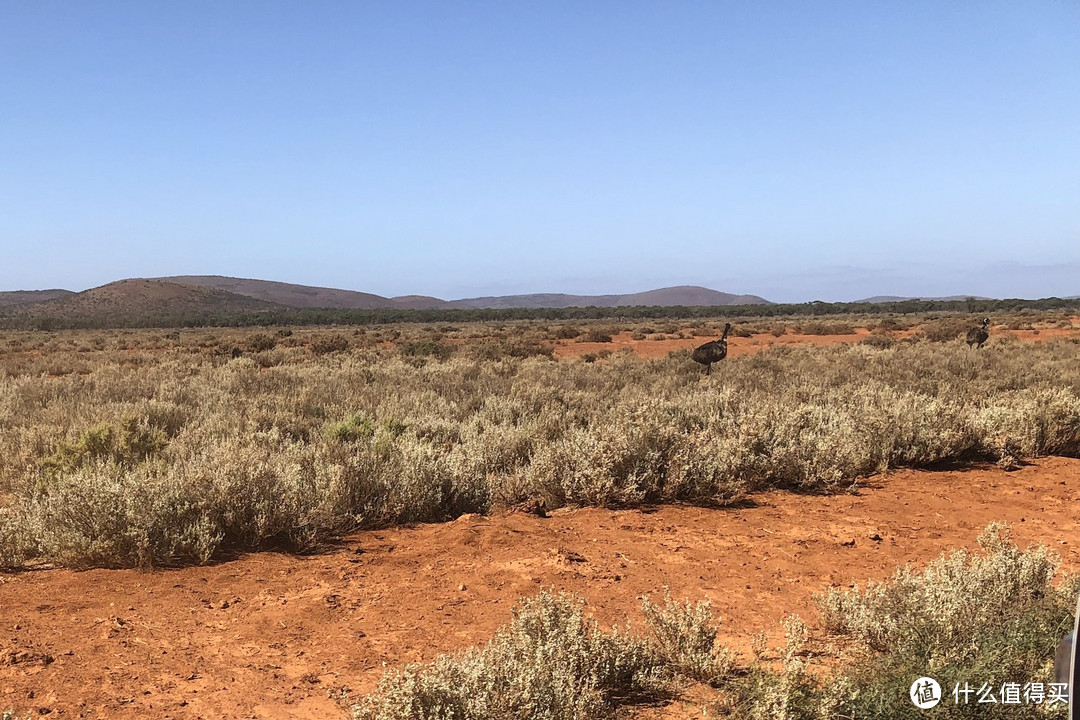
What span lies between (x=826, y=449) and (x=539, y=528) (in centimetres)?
342

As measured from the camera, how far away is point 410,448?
655 centimetres

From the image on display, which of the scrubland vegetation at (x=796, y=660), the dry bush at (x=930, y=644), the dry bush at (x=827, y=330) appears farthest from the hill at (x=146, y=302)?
the dry bush at (x=930, y=644)

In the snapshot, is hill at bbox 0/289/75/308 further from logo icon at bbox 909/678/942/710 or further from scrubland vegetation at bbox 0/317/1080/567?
logo icon at bbox 909/678/942/710

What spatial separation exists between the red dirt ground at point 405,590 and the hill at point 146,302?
408 feet

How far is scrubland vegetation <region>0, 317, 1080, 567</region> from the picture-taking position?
4.80 meters

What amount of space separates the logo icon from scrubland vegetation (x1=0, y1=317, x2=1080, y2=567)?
3.67m

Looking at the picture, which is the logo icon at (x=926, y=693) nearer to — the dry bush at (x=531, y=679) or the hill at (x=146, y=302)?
the dry bush at (x=531, y=679)

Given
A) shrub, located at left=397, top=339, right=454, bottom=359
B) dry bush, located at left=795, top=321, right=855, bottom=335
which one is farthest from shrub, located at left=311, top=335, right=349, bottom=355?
dry bush, located at left=795, top=321, right=855, bottom=335

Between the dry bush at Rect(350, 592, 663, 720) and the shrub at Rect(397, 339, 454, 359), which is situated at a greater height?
the shrub at Rect(397, 339, 454, 359)

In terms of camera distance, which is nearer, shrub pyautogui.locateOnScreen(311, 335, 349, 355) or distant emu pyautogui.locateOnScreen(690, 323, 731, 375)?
distant emu pyautogui.locateOnScreen(690, 323, 731, 375)

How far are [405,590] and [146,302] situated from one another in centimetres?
14283

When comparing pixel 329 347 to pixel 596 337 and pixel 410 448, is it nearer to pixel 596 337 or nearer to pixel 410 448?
pixel 596 337

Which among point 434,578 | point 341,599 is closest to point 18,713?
point 341,599

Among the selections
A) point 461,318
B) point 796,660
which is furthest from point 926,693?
point 461,318
